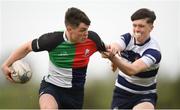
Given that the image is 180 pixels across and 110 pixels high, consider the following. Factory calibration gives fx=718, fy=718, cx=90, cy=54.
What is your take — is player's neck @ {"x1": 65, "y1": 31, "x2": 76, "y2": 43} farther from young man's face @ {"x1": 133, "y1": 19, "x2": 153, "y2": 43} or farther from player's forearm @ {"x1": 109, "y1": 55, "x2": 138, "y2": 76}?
young man's face @ {"x1": 133, "y1": 19, "x2": 153, "y2": 43}

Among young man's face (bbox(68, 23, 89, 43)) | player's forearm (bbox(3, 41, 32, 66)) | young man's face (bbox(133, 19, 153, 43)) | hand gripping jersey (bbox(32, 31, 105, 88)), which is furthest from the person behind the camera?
young man's face (bbox(133, 19, 153, 43))

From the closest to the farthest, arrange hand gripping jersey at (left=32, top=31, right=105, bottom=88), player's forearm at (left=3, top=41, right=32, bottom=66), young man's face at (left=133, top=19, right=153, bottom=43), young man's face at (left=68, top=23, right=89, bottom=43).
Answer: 1. young man's face at (left=68, top=23, right=89, bottom=43)
2. hand gripping jersey at (left=32, top=31, right=105, bottom=88)
3. player's forearm at (left=3, top=41, right=32, bottom=66)
4. young man's face at (left=133, top=19, right=153, bottom=43)

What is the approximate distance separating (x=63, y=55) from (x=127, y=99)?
1.42 meters

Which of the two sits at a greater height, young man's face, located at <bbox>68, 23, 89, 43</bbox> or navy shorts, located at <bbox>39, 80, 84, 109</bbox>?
young man's face, located at <bbox>68, 23, 89, 43</bbox>

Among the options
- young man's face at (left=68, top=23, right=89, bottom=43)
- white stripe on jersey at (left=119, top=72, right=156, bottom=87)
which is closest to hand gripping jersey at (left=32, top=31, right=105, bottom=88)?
young man's face at (left=68, top=23, right=89, bottom=43)

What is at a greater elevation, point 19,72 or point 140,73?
point 19,72

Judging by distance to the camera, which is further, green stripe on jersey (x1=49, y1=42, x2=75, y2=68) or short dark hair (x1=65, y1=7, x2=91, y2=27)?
green stripe on jersey (x1=49, y1=42, x2=75, y2=68)

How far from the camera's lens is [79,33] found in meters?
11.4

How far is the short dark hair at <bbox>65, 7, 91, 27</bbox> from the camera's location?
1139 centimetres

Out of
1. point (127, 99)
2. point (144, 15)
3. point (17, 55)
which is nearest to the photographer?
point (17, 55)

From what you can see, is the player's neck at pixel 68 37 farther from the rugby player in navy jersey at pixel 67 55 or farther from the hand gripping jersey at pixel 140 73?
the hand gripping jersey at pixel 140 73

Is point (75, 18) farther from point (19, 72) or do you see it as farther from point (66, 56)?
point (19, 72)

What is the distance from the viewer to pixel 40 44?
1150 centimetres

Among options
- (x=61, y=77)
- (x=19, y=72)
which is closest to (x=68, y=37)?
(x=61, y=77)
